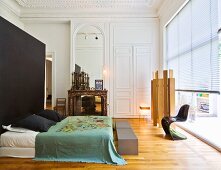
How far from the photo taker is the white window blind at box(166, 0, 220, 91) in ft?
10.8

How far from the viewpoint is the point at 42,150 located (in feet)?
9.18

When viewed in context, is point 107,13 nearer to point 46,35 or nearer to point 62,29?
point 62,29

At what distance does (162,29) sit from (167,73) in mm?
2358

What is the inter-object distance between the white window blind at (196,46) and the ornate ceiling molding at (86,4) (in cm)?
129

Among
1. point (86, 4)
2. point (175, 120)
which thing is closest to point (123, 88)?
point (175, 120)

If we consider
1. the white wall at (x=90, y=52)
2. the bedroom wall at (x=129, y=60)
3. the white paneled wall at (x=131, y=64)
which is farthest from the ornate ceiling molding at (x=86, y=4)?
the white wall at (x=90, y=52)

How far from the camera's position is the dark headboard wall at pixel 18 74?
3061 millimetres

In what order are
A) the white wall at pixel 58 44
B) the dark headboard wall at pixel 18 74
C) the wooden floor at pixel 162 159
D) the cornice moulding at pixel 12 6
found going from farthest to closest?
the white wall at pixel 58 44, the cornice moulding at pixel 12 6, the dark headboard wall at pixel 18 74, the wooden floor at pixel 162 159

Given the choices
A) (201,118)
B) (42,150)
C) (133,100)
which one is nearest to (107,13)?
(133,100)

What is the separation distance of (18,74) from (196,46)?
382 cm

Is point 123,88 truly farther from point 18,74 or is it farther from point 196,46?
point 18,74

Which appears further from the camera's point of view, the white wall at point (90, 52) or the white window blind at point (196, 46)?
the white wall at point (90, 52)

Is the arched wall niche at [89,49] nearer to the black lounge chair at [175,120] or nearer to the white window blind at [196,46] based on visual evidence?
the white window blind at [196,46]

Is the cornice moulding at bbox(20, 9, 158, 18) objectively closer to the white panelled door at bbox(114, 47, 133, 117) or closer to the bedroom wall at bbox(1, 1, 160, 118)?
the bedroom wall at bbox(1, 1, 160, 118)
